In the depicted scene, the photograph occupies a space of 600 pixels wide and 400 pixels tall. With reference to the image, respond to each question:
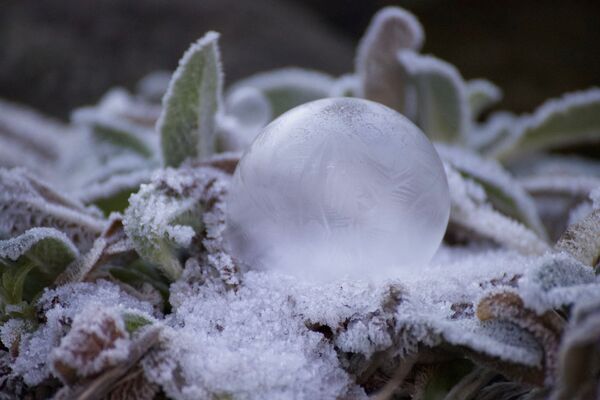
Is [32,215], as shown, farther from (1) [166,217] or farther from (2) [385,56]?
(2) [385,56]

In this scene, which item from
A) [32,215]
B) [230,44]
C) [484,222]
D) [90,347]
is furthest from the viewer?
[230,44]

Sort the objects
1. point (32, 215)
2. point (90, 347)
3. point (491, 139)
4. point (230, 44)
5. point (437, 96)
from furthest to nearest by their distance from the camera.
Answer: point (230, 44) < point (491, 139) < point (437, 96) < point (32, 215) < point (90, 347)

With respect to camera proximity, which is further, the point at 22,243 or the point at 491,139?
the point at 491,139

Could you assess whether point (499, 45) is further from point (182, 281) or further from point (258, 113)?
point (182, 281)

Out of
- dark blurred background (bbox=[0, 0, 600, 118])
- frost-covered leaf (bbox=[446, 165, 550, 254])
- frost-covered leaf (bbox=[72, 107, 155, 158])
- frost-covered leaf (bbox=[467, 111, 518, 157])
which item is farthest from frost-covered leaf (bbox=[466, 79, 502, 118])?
dark blurred background (bbox=[0, 0, 600, 118])

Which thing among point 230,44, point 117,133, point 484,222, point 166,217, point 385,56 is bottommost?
point 166,217

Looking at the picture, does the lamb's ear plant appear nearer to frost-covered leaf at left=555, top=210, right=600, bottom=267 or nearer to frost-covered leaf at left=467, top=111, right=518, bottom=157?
frost-covered leaf at left=555, top=210, right=600, bottom=267

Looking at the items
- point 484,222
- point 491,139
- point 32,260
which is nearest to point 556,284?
point 484,222

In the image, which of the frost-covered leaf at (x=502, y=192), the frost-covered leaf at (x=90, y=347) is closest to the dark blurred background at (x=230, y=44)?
the frost-covered leaf at (x=502, y=192)
